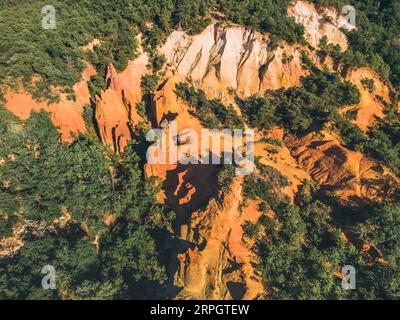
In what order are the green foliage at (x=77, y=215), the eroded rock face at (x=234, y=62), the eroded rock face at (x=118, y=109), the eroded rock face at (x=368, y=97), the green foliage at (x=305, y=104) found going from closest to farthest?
the green foliage at (x=77, y=215)
the eroded rock face at (x=118, y=109)
the green foliage at (x=305, y=104)
the eroded rock face at (x=368, y=97)
the eroded rock face at (x=234, y=62)

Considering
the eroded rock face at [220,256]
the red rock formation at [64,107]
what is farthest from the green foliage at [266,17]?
the eroded rock face at [220,256]

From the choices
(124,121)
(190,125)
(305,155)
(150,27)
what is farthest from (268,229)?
(150,27)

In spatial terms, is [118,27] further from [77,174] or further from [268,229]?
[268,229]

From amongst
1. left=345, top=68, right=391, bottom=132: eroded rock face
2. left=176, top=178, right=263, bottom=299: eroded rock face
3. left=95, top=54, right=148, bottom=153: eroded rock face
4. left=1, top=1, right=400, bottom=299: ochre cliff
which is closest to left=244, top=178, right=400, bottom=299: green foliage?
left=176, top=178, right=263, bottom=299: eroded rock face

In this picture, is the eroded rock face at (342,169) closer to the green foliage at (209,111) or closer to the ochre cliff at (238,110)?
the ochre cliff at (238,110)

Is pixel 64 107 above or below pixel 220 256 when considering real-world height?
above

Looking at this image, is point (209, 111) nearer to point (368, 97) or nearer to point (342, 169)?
point (342, 169)

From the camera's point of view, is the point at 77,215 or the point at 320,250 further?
the point at 77,215

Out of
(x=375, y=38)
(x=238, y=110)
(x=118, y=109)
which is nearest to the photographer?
(x=118, y=109)

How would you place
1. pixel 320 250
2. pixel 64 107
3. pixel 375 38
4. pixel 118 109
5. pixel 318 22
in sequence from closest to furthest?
pixel 320 250
pixel 64 107
pixel 118 109
pixel 318 22
pixel 375 38

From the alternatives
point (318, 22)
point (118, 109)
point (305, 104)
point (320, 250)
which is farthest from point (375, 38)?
point (118, 109)

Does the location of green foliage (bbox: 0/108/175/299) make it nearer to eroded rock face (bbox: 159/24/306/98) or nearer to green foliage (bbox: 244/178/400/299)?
green foliage (bbox: 244/178/400/299)
